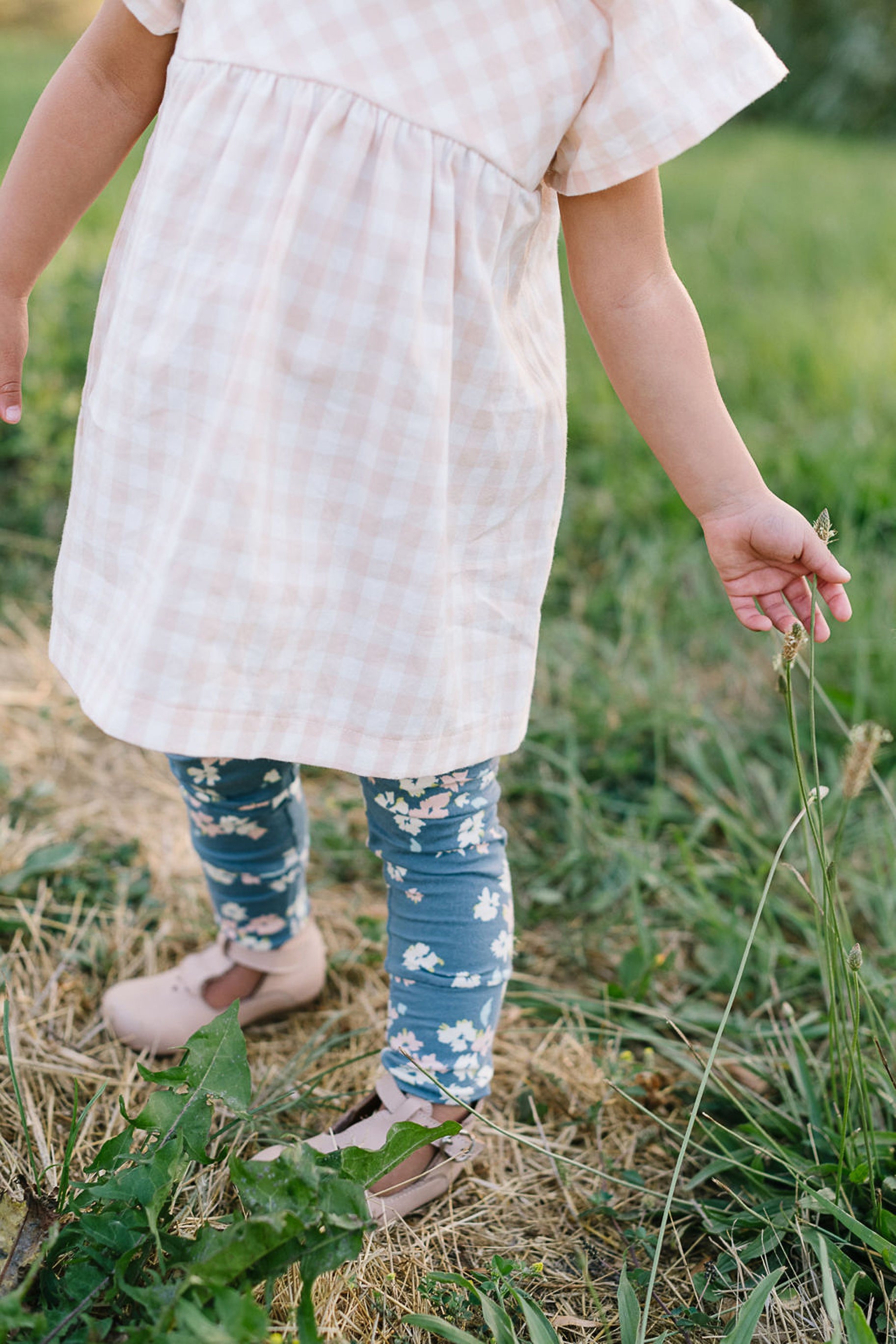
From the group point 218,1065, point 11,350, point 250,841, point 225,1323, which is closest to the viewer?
point 225,1323

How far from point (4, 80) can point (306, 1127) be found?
623cm

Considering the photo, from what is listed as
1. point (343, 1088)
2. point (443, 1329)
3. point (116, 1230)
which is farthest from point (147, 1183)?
point (343, 1088)

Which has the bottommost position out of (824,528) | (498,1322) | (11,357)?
(498,1322)

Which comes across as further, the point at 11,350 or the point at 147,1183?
the point at 11,350

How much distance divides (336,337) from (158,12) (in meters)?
0.33

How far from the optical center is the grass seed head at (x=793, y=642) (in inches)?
32.4

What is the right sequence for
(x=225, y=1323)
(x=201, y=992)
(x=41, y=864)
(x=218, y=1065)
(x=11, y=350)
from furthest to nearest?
(x=41, y=864) → (x=201, y=992) → (x=11, y=350) → (x=218, y=1065) → (x=225, y=1323)

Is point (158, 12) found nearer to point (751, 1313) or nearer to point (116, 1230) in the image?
point (116, 1230)

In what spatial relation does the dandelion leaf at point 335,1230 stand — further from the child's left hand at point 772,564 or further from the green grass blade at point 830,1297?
the child's left hand at point 772,564

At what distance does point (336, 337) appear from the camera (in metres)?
0.87

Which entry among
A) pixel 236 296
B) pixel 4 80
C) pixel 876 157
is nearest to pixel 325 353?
pixel 236 296

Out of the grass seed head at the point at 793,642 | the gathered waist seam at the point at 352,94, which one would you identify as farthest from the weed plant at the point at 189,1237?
the gathered waist seam at the point at 352,94

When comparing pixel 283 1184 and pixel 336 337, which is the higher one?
pixel 336 337

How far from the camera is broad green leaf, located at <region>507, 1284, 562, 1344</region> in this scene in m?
0.88
